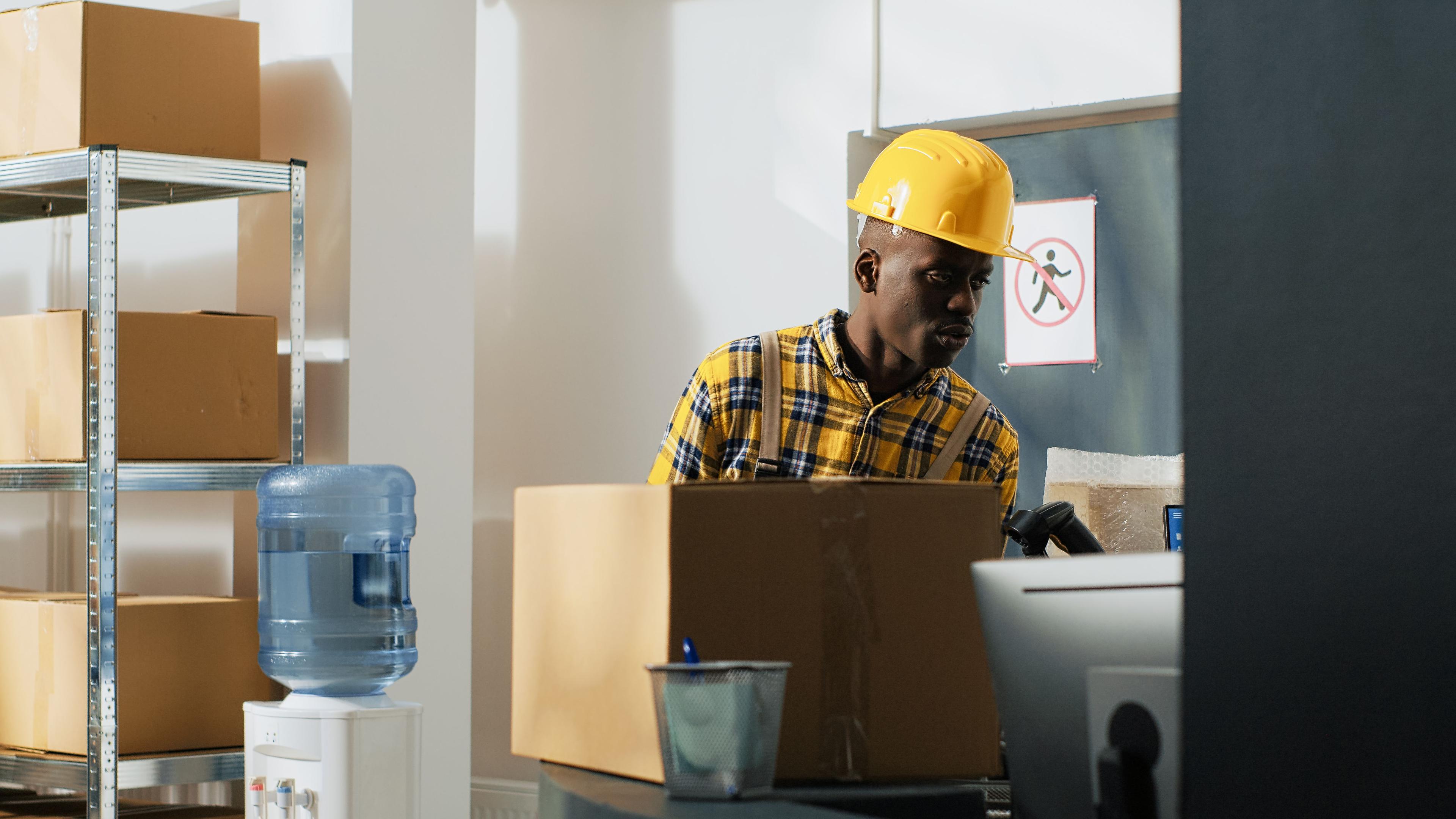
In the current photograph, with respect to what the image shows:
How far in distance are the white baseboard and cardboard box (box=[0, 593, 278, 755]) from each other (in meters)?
0.89

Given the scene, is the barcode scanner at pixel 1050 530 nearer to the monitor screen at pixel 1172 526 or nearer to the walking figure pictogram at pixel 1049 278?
the monitor screen at pixel 1172 526

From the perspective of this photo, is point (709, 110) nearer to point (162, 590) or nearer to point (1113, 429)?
point (1113, 429)

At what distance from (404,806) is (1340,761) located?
6.88 feet

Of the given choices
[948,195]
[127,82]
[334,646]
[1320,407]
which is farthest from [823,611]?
[127,82]

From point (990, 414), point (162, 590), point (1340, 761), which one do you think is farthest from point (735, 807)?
point (162, 590)

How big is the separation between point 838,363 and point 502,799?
2.10 m

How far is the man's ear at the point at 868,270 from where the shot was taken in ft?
6.54

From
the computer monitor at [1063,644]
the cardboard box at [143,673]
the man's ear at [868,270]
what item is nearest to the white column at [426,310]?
the cardboard box at [143,673]

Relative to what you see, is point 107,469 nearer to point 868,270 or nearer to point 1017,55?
point 868,270

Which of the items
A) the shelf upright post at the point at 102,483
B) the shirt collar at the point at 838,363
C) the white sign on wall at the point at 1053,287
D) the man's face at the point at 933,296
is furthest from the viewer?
the white sign on wall at the point at 1053,287

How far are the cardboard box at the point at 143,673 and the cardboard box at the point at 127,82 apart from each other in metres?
0.95

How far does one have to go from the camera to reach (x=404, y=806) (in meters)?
2.51

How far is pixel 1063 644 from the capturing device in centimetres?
96

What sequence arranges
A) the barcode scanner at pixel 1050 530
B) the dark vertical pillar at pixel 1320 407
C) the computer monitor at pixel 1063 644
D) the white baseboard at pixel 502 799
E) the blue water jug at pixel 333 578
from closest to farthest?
1. the dark vertical pillar at pixel 1320 407
2. the computer monitor at pixel 1063 644
3. the barcode scanner at pixel 1050 530
4. the blue water jug at pixel 333 578
5. the white baseboard at pixel 502 799
